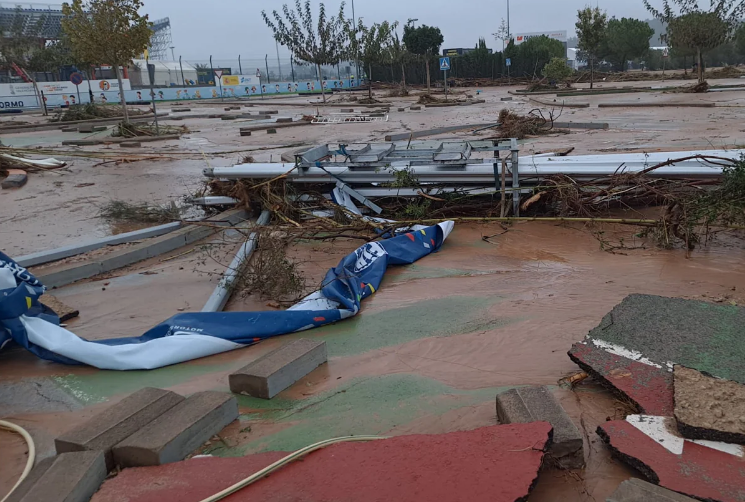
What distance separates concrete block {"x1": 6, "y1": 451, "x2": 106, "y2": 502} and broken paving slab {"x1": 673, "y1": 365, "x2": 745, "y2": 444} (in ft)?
8.98

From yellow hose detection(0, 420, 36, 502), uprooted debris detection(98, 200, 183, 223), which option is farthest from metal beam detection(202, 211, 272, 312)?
uprooted debris detection(98, 200, 183, 223)

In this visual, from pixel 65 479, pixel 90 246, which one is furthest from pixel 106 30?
pixel 65 479

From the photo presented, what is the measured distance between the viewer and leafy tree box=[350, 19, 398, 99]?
4031 centimetres

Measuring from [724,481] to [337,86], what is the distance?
181 feet

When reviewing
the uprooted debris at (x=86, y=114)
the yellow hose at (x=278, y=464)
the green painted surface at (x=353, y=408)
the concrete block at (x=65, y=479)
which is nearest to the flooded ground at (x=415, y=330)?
the green painted surface at (x=353, y=408)

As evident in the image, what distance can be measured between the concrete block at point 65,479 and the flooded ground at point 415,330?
53 centimetres

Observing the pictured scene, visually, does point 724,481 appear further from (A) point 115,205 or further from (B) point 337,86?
(B) point 337,86

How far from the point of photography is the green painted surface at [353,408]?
3.32 meters

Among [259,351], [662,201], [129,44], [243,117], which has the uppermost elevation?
[129,44]

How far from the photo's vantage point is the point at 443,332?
4703mm

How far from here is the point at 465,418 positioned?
11.2 feet

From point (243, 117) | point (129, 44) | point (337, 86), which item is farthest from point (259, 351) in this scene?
point (337, 86)

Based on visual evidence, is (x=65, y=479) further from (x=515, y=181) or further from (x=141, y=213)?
(x=141, y=213)

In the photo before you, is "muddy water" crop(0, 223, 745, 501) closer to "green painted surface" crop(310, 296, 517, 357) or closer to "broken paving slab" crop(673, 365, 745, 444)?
"green painted surface" crop(310, 296, 517, 357)
